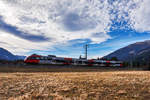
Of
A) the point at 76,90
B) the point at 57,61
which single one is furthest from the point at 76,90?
the point at 57,61

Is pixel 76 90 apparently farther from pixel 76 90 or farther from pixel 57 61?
pixel 57 61

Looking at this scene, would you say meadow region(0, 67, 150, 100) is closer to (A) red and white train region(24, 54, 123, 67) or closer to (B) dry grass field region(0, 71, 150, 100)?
(B) dry grass field region(0, 71, 150, 100)

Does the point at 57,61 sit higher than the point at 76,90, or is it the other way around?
the point at 57,61

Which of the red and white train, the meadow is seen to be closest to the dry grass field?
the meadow

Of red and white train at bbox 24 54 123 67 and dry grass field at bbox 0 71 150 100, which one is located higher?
red and white train at bbox 24 54 123 67

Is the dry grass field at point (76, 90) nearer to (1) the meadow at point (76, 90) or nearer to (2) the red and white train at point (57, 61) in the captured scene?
(1) the meadow at point (76, 90)

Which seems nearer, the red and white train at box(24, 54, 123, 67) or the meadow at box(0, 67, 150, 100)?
the meadow at box(0, 67, 150, 100)

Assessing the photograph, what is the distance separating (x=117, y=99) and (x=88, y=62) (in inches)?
1470

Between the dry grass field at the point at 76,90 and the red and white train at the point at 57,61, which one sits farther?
the red and white train at the point at 57,61

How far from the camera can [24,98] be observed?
15.6 ft

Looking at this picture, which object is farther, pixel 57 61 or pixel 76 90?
pixel 57 61

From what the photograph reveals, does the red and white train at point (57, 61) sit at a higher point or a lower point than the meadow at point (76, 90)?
higher

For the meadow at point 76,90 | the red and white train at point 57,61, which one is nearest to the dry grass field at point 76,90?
the meadow at point 76,90

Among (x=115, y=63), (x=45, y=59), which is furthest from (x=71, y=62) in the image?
(x=115, y=63)
